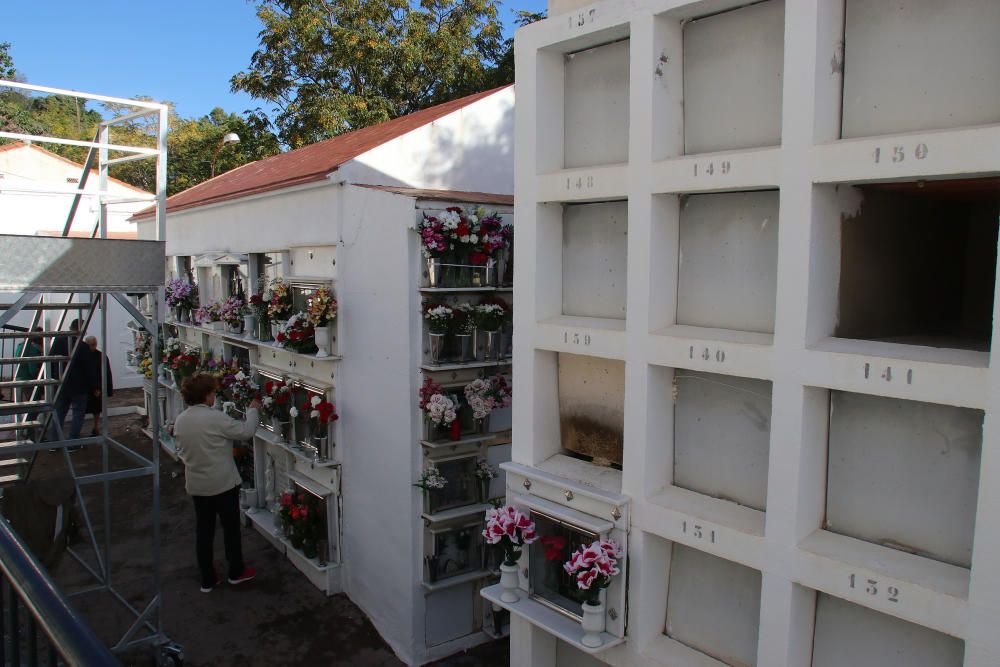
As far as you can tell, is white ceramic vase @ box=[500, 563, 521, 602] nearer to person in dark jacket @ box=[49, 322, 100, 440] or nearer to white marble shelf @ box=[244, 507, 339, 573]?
white marble shelf @ box=[244, 507, 339, 573]

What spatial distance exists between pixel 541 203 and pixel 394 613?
4.21 meters

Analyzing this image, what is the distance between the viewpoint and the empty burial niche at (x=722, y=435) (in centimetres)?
362

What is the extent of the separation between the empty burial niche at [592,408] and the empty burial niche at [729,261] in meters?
0.63

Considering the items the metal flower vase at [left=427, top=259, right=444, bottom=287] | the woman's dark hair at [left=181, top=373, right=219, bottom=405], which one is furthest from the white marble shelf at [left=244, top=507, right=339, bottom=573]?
the metal flower vase at [left=427, top=259, right=444, bottom=287]

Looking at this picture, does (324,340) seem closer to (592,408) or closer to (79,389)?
(592,408)

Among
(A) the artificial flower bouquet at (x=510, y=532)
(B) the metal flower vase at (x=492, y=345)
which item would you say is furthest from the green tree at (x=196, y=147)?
(A) the artificial flower bouquet at (x=510, y=532)

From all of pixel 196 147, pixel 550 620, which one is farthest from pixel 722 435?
pixel 196 147

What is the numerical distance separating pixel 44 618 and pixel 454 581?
5.27m

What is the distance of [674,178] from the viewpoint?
12.0 feet

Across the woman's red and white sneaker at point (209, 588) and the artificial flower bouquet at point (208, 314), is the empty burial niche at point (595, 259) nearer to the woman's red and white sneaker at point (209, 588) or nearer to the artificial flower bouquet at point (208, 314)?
the woman's red and white sneaker at point (209, 588)

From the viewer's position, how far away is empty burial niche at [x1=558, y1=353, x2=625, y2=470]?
4348mm

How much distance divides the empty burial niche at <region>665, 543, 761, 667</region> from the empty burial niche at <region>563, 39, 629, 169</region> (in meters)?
2.27

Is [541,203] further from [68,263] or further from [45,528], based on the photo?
[45,528]

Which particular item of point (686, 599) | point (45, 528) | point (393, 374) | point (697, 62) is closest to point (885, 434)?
point (686, 599)
